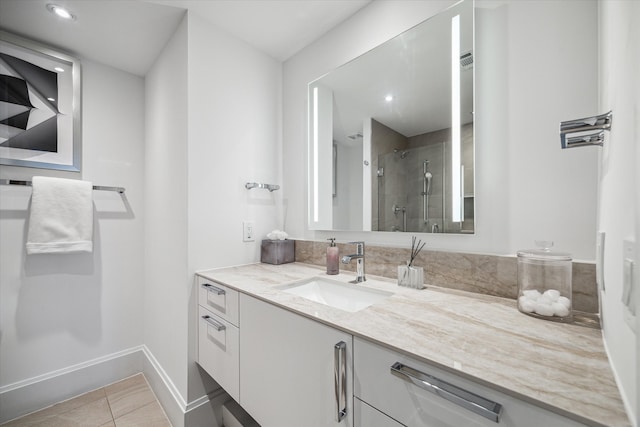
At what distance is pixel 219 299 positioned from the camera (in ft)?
4.00

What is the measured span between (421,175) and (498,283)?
527 mm

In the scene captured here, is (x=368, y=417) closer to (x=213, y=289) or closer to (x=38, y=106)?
(x=213, y=289)

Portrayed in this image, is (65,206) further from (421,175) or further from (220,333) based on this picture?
(421,175)

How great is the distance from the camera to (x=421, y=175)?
3.86ft

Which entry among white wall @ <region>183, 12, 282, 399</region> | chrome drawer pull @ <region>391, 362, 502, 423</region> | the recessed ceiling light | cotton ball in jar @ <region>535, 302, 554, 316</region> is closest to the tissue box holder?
white wall @ <region>183, 12, 282, 399</region>

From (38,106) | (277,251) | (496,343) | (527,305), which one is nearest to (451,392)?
(496,343)

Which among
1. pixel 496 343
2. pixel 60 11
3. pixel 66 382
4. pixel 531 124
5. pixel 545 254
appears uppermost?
pixel 60 11

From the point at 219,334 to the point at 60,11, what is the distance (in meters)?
1.90

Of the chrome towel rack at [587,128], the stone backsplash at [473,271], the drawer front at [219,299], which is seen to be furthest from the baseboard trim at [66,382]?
the chrome towel rack at [587,128]

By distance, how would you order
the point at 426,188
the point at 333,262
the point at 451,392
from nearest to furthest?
the point at 451,392 < the point at 426,188 < the point at 333,262

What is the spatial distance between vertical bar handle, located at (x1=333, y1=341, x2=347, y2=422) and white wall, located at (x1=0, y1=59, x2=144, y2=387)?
1947 millimetres

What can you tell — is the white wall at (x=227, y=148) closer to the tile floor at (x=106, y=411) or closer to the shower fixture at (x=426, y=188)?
the tile floor at (x=106, y=411)

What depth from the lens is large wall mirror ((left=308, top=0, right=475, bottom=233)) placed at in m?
1.07

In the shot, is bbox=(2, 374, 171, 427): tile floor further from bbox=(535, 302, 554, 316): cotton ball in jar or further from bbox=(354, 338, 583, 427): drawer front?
bbox=(535, 302, 554, 316): cotton ball in jar
